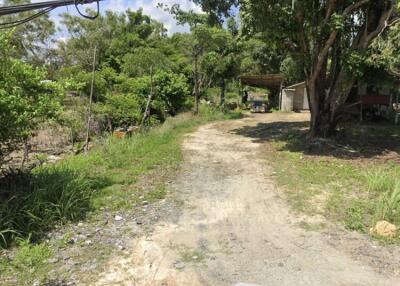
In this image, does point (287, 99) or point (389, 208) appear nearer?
point (389, 208)

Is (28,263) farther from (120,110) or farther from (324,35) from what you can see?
(120,110)

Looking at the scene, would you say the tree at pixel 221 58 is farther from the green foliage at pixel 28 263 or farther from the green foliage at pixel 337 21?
the green foliage at pixel 28 263

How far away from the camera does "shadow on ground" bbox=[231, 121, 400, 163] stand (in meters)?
11.0

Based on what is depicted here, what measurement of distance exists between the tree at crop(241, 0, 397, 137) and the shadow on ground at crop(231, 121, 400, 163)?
72cm

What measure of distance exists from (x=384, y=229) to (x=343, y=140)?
7.52 meters

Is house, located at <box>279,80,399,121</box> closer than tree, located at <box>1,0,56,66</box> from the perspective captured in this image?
Yes

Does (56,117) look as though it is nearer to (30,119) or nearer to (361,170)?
(30,119)

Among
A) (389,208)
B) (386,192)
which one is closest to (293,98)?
(386,192)

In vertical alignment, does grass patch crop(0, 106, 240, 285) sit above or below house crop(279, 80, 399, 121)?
below

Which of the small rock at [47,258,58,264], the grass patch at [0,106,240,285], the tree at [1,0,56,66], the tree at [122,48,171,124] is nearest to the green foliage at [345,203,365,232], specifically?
the grass patch at [0,106,240,285]

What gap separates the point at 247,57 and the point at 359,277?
25250mm

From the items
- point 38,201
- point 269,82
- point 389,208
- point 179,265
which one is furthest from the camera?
point 269,82

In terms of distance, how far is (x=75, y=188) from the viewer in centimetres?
658

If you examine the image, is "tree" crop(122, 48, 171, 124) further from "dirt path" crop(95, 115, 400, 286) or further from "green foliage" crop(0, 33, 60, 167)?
"green foliage" crop(0, 33, 60, 167)
